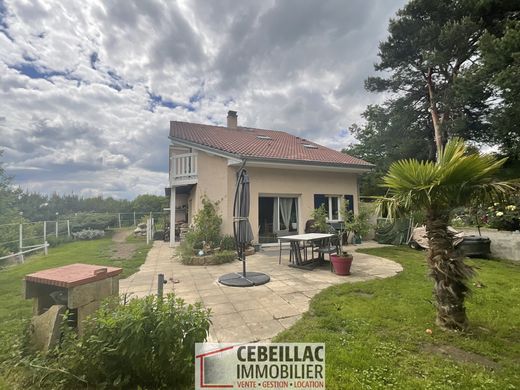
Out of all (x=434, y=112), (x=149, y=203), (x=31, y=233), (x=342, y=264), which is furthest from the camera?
(x=149, y=203)

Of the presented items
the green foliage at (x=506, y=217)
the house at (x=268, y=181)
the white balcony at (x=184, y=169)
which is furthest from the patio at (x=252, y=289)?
the green foliage at (x=506, y=217)

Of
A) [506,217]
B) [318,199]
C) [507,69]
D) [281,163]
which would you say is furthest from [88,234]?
[507,69]

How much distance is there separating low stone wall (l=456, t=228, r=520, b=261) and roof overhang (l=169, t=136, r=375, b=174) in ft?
17.4

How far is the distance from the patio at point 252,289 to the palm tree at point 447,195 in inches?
80.3

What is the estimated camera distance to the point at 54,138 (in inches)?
722

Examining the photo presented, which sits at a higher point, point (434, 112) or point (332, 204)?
point (434, 112)

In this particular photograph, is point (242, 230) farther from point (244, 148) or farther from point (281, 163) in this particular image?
point (244, 148)

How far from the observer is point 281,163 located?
10.1 metres

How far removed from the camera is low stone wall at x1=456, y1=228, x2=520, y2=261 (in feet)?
26.1

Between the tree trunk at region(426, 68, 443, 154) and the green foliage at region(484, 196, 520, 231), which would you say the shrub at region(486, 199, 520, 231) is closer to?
the green foliage at region(484, 196, 520, 231)

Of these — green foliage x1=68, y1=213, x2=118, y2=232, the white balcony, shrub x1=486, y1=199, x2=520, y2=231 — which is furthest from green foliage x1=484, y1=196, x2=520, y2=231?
green foliage x1=68, y1=213, x2=118, y2=232

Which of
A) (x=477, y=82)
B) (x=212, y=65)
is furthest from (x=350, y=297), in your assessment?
(x=477, y=82)

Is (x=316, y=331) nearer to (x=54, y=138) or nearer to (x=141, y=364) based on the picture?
(x=141, y=364)

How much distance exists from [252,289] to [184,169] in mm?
7956
